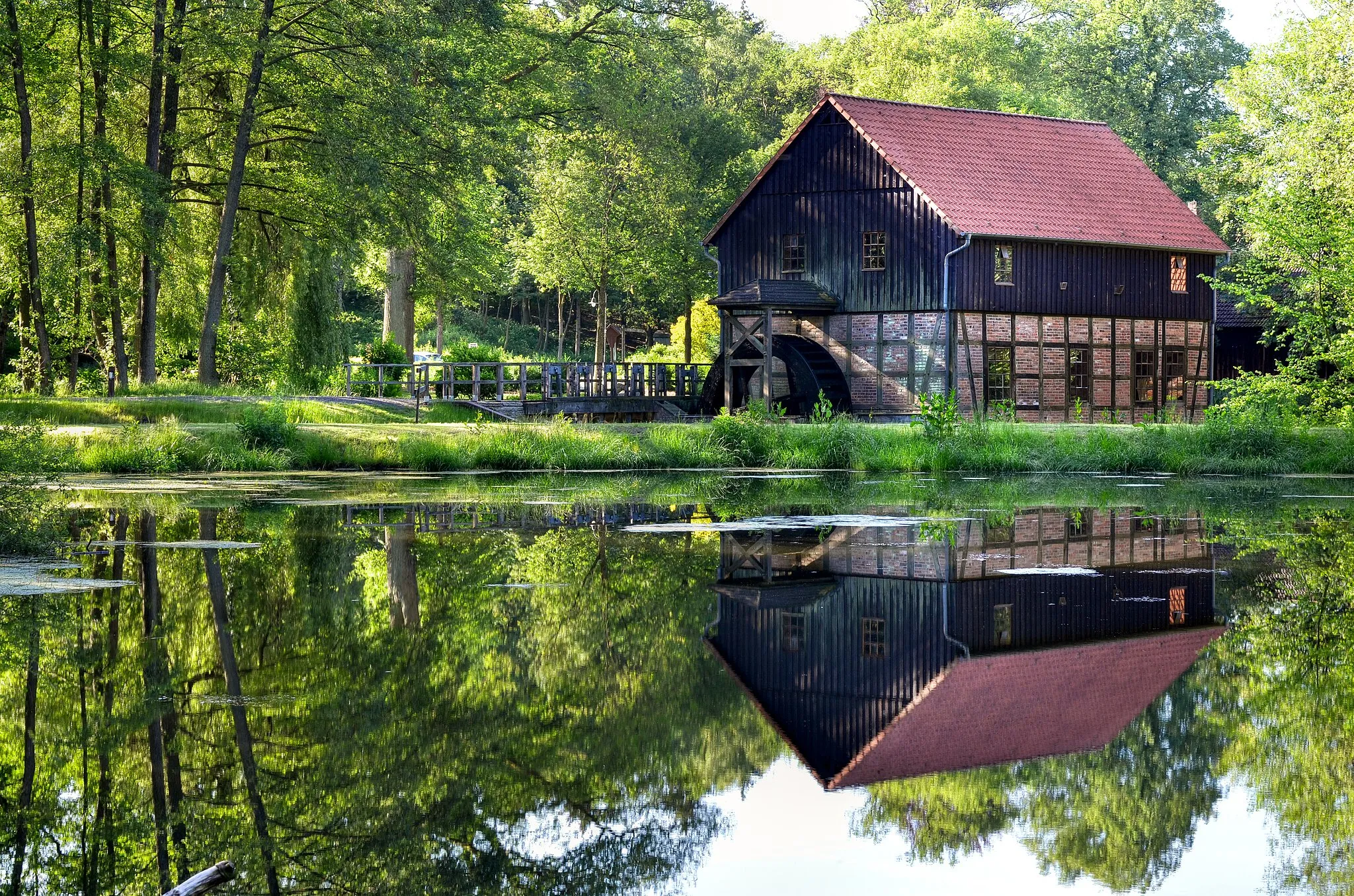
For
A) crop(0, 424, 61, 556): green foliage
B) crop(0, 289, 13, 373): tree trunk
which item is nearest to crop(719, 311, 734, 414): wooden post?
crop(0, 289, 13, 373): tree trunk

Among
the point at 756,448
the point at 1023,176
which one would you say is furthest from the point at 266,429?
the point at 1023,176

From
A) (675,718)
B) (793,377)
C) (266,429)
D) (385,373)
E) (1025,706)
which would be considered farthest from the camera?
(385,373)

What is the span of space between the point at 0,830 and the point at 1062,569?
31.7 ft

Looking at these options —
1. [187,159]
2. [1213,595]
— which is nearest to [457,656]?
[1213,595]

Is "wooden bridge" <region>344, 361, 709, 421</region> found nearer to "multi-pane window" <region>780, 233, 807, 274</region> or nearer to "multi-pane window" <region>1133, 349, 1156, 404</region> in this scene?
"multi-pane window" <region>780, 233, 807, 274</region>

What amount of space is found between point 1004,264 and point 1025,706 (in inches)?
1291

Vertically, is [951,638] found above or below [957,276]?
below

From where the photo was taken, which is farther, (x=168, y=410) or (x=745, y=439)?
(x=168, y=410)

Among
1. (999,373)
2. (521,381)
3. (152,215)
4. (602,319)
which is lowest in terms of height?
(521,381)

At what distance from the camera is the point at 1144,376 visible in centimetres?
4241

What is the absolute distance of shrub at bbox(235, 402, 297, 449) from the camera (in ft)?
90.6

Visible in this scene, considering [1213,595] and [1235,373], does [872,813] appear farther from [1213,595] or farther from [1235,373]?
→ [1235,373]

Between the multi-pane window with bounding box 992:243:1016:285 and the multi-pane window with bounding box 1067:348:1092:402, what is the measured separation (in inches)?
113

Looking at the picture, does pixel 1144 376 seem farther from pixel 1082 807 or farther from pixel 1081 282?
pixel 1082 807
